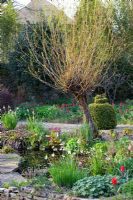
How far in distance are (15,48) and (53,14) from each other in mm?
7342

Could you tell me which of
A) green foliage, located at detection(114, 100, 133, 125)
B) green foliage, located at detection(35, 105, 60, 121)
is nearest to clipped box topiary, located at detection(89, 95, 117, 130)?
green foliage, located at detection(114, 100, 133, 125)

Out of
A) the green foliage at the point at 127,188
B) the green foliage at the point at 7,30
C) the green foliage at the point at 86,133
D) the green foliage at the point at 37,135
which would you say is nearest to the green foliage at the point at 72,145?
the green foliage at the point at 86,133

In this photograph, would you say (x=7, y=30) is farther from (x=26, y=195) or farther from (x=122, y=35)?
(x=26, y=195)

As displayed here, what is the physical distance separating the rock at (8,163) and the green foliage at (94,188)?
1838mm

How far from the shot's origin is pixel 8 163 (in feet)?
24.3

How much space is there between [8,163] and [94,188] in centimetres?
271

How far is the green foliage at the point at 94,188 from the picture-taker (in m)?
5.02

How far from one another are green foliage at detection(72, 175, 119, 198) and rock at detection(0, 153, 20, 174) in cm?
184

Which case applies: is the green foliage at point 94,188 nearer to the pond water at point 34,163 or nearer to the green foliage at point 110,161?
the green foliage at point 110,161

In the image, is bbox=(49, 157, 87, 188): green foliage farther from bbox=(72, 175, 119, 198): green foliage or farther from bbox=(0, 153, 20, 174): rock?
bbox=(0, 153, 20, 174): rock

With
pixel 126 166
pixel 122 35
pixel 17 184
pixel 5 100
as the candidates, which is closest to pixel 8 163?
pixel 17 184

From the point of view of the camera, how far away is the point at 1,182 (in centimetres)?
587

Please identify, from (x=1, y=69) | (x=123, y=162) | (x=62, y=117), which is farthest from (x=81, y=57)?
(x=1, y=69)

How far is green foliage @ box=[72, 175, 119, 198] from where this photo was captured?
5.02 meters
